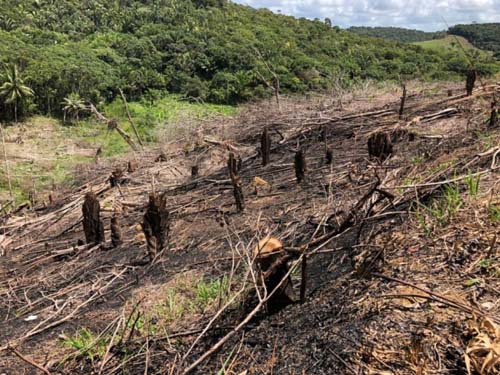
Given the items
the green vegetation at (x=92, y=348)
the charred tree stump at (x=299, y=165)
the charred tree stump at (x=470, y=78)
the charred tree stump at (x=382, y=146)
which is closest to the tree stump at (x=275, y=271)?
the green vegetation at (x=92, y=348)

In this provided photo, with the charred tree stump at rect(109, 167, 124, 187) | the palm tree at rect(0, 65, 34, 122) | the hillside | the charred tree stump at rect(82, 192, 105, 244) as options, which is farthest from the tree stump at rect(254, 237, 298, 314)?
the palm tree at rect(0, 65, 34, 122)

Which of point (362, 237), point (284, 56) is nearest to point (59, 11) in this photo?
point (284, 56)

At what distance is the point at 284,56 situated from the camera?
38.2 metres

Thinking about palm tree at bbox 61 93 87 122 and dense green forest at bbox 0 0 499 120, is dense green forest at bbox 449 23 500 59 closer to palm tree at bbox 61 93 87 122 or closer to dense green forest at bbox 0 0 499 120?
dense green forest at bbox 0 0 499 120

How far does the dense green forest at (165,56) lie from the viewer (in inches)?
1314

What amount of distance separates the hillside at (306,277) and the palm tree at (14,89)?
27430mm

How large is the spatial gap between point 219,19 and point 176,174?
4428cm

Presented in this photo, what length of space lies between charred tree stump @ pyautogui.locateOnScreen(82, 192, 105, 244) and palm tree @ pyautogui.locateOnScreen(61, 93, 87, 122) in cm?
2807

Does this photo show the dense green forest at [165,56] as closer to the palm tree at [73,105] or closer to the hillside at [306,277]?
the palm tree at [73,105]

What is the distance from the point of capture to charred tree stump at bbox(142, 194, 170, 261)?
4.77 metres

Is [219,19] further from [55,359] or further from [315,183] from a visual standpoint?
[55,359]

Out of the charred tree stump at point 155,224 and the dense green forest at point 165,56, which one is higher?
the dense green forest at point 165,56

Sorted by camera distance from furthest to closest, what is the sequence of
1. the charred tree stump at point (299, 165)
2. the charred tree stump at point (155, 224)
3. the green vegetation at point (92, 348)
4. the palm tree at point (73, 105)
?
the palm tree at point (73, 105) < the charred tree stump at point (299, 165) < the charred tree stump at point (155, 224) < the green vegetation at point (92, 348)

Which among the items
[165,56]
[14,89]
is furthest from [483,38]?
[165,56]
